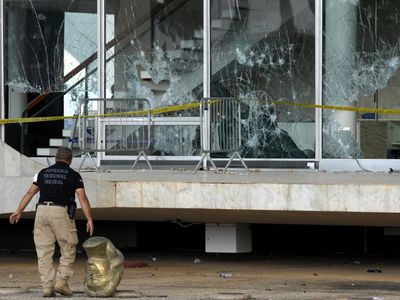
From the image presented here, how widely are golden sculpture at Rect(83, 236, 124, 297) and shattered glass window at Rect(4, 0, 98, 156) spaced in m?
7.17

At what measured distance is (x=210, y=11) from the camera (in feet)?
61.9

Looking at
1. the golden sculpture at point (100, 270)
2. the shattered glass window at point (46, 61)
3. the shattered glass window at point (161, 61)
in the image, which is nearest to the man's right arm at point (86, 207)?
the golden sculpture at point (100, 270)

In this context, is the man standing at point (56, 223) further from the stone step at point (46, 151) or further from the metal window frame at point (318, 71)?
the stone step at point (46, 151)

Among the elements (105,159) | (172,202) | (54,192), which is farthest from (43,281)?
(105,159)

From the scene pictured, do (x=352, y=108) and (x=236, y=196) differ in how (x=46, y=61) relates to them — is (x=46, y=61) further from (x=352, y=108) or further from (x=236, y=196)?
(x=236, y=196)

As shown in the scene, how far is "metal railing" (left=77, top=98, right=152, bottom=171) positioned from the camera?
18812mm

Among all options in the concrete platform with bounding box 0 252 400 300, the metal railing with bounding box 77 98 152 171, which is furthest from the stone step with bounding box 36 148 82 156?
the concrete platform with bounding box 0 252 400 300

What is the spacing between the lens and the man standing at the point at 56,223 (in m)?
12.4

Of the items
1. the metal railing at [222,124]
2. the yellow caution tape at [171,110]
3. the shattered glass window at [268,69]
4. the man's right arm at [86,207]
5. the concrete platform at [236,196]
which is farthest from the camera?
the shattered glass window at [268,69]

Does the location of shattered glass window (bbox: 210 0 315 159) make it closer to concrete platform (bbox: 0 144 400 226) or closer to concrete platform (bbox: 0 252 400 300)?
concrete platform (bbox: 0 252 400 300)

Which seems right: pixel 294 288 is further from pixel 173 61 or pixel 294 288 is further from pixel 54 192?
pixel 173 61

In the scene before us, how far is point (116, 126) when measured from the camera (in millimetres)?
19125

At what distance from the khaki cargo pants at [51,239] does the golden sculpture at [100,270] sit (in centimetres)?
28

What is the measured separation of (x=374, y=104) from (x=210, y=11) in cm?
322
